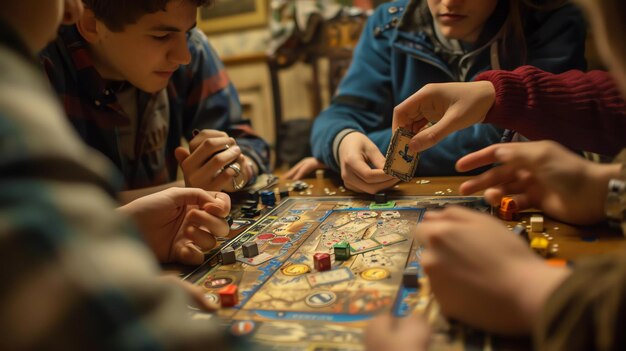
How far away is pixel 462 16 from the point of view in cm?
121

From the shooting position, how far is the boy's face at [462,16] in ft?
3.93

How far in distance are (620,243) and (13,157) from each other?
0.81m

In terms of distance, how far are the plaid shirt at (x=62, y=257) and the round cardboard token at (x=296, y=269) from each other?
12.5 inches

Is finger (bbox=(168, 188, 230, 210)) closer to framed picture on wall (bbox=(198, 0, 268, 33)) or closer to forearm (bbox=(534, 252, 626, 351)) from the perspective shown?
forearm (bbox=(534, 252, 626, 351))

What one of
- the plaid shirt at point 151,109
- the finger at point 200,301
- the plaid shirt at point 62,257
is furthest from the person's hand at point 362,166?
the plaid shirt at point 62,257

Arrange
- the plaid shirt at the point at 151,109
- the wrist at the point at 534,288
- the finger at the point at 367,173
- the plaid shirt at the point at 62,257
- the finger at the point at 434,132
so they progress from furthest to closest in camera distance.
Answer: the plaid shirt at the point at 151,109
the finger at the point at 367,173
the finger at the point at 434,132
the wrist at the point at 534,288
the plaid shirt at the point at 62,257

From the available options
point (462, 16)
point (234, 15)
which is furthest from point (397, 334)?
point (234, 15)

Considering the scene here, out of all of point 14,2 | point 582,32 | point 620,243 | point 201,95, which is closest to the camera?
point 14,2

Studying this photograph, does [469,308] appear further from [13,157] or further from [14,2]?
[14,2]

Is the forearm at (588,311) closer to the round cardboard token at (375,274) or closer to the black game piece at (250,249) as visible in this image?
the round cardboard token at (375,274)

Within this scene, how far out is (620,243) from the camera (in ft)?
2.48

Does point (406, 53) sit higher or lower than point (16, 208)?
lower

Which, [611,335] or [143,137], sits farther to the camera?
[143,137]

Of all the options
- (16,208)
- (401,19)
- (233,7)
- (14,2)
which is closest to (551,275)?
(16,208)
